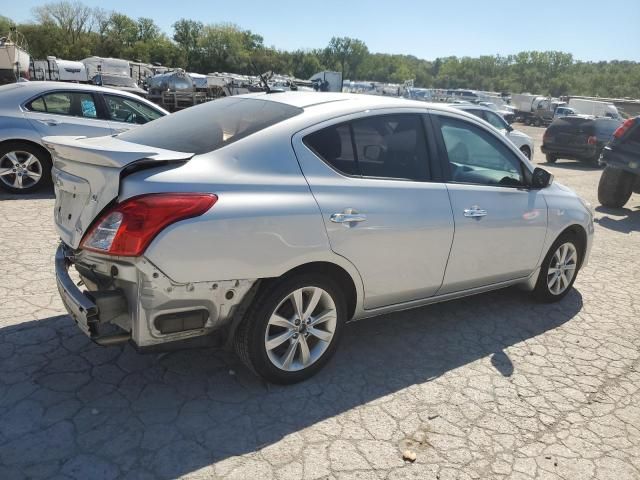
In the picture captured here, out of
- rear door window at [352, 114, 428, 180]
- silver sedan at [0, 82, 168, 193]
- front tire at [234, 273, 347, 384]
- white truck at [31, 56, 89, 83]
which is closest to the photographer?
front tire at [234, 273, 347, 384]

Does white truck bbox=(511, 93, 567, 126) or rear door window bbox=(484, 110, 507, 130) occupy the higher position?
white truck bbox=(511, 93, 567, 126)

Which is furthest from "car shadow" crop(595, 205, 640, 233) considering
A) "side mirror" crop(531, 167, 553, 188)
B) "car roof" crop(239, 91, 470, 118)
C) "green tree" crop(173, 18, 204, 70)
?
"green tree" crop(173, 18, 204, 70)

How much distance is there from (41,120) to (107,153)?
210 inches

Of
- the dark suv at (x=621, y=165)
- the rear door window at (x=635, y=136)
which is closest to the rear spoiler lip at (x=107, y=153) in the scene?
the dark suv at (x=621, y=165)

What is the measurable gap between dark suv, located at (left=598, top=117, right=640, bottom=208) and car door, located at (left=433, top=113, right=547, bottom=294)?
6171 mm

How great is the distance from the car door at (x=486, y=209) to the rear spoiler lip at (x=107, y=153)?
1.86 m

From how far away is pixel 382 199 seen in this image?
A: 3168mm

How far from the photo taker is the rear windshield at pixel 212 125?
294cm

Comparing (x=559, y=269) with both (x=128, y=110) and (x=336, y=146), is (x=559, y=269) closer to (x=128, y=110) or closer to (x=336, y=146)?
(x=336, y=146)

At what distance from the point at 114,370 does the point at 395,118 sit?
2.35 metres

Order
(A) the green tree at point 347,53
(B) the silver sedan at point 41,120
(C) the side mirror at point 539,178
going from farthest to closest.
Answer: (A) the green tree at point 347,53 < (B) the silver sedan at point 41,120 < (C) the side mirror at point 539,178

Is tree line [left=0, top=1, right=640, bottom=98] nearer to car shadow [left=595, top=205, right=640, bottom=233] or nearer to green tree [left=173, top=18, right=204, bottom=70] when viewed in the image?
green tree [left=173, top=18, right=204, bottom=70]

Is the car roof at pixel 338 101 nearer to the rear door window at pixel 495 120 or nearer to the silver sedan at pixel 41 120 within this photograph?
the silver sedan at pixel 41 120

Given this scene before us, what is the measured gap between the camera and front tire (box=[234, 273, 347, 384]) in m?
2.81
